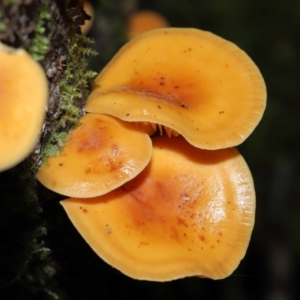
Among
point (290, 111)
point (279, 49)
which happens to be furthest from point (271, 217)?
point (279, 49)

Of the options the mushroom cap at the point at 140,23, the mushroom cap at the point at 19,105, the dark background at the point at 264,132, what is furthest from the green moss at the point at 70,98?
the mushroom cap at the point at 140,23

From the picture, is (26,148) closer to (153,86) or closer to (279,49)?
(153,86)

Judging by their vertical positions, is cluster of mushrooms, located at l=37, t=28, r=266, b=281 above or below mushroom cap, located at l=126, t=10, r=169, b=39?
above

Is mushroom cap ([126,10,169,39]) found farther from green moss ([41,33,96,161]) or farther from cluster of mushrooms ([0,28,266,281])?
green moss ([41,33,96,161])

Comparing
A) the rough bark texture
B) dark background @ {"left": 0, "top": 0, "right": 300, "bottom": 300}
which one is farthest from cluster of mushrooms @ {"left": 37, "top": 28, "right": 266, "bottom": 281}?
dark background @ {"left": 0, "top": 0, "right": 300, "bottom": 300}

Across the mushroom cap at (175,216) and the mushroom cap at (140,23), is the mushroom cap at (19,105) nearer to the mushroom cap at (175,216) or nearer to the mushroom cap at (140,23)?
the mushroom cap at (175,216)

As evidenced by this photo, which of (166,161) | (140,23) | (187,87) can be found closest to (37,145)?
(166,161)

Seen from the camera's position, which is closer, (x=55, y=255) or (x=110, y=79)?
Result: (x=110, y=79)
